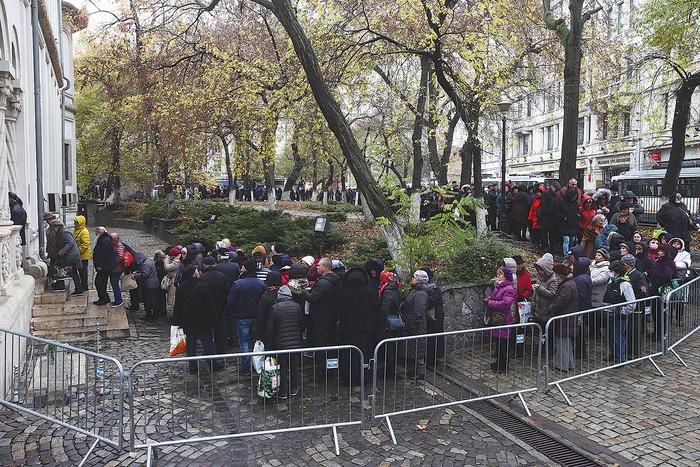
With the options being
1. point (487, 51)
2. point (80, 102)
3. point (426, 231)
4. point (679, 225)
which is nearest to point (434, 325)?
point (426, 231)

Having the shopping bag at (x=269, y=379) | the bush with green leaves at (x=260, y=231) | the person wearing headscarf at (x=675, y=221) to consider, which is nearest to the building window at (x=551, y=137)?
the bush with green leaves at (x=260, y=231)

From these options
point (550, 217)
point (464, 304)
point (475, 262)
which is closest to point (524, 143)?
point (550, 217)

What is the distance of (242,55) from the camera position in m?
21.4

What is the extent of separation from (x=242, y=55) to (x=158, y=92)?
3431 millimetres

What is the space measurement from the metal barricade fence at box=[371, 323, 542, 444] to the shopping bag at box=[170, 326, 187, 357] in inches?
107

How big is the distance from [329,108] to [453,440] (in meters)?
7.09

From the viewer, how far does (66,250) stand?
10.7m

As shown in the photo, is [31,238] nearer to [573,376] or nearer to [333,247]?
[333,247]

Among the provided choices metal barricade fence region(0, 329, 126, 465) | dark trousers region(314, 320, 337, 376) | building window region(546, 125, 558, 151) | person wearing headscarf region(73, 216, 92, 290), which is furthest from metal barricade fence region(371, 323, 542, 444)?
building window region(546, 125, 558, 151)

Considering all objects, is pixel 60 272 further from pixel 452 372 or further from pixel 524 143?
pixel 524 143

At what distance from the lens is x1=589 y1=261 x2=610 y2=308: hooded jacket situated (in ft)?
28.2

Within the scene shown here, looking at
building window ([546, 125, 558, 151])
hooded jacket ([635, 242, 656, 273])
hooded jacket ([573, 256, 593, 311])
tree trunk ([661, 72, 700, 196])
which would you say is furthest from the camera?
building window ([546, 125, 558, 151])

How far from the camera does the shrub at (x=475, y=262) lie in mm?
10242

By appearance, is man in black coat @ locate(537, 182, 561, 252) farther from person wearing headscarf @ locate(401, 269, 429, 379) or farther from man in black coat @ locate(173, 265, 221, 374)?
man in black coat @ locate(173, 265, 221, 374)
